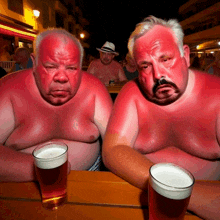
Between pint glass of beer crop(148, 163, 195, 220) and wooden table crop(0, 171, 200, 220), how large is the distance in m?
0.17

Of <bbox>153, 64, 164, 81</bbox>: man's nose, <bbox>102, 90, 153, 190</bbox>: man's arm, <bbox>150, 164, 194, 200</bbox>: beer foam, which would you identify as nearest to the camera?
<bbox>150, 164, 194, 200</bbox>: beer foam

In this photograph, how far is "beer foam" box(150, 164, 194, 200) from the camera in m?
0.59

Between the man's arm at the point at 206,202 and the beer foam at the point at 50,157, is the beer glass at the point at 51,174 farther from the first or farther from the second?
the man's arm at the point at 206,202

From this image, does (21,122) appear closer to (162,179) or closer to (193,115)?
(162,179)

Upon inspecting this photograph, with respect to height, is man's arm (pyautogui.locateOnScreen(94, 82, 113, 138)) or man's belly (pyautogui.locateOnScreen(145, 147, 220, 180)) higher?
man's arm (pyautogui.locateOnScreen(94, 82, 113, 138))

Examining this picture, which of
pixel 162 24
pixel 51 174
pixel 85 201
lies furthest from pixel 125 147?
pixel 162 24

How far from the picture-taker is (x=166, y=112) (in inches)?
52.8

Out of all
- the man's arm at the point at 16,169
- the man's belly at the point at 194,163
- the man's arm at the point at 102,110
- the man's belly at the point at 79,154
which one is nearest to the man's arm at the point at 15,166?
the man's arm at the point at 16,169

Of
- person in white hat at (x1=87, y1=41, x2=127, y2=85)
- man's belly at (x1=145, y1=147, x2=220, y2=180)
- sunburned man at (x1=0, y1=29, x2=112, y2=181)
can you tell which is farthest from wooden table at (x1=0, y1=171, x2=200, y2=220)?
person in white hat at (x1=87, y1=41, x2=127, y2=85)

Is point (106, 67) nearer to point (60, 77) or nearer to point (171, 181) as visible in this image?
point (60, 77)

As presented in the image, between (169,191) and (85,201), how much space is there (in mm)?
472

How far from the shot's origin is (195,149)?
4.10 ft

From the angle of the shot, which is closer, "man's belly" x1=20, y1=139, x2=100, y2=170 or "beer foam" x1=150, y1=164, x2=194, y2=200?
"beer foam" x1=150, y1=164, x2=194, y2=200

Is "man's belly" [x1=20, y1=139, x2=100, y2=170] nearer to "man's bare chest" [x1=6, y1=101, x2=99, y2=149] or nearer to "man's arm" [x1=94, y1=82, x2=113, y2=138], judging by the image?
"man's bare chest" [x1=6, y1=101, x2=99, y2=149]
